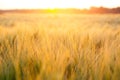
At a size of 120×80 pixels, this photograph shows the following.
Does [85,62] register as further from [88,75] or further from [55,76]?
[55,76]

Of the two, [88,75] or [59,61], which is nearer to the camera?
[59,61]

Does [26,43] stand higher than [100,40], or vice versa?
[26,43]

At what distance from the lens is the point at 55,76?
116 centimetres

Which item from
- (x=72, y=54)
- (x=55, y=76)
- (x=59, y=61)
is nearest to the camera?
(x=55, y=76)

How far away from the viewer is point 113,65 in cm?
166

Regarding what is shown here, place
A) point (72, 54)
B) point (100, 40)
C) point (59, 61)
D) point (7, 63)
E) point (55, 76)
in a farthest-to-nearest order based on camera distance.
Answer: point (100, 40) < point (72, 54) < point (7, 63) < point (59, 61) < point (55, 76)

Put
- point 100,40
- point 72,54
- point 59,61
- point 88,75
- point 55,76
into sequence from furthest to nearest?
point 100,40
point 72,54
point 88,75
point 59,61
point 55,76

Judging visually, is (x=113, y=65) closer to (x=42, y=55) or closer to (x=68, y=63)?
(x=68, y=63)

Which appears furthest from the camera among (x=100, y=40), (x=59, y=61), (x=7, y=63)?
(x=100, y=40)

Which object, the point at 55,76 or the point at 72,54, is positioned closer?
the point at 55,76

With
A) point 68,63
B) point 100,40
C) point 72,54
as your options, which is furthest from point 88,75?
point 100,40

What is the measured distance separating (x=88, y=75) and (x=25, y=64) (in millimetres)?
391

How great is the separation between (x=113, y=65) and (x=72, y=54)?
0.32 metres

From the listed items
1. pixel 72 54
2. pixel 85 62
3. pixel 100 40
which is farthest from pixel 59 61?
pixel 100 40
